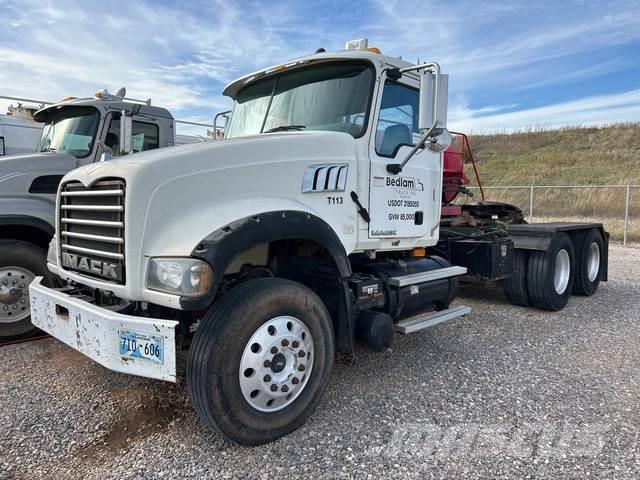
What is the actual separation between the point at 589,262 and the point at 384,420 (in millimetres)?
5847

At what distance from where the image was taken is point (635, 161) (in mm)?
31156

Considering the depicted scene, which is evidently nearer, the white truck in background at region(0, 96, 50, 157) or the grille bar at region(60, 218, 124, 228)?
the grille bar at region(60, 218, 124, 228)

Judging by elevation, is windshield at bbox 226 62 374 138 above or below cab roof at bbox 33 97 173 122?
below

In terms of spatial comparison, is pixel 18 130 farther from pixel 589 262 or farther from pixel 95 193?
pixel 589 262

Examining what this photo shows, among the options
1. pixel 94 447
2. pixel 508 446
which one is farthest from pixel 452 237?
pixel 94 447

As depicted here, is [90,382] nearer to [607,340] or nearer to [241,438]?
[241,438]

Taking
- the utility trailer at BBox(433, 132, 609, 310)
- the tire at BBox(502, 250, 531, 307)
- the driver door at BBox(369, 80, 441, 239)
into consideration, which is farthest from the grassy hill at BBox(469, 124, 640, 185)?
the driver door at BBox(369, 80, 441, 239)

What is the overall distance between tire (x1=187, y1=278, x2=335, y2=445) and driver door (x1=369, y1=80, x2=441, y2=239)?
1.22 metres

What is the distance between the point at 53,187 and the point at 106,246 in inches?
106

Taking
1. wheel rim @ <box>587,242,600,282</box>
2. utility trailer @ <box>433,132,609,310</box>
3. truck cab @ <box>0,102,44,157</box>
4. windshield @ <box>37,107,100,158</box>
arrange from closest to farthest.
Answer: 1. windshield @ <box>37,107,100,158</box>
2. utility trailer @ <box>433,132,609,310</box>
3. wheel rim @ <box>587,242,600,282</box>
4. truck cab @ <box>0,102,44,157</box>

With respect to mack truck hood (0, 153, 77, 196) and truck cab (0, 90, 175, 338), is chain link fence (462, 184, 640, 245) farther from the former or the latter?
mack truck hood (0, 153, 77, 196)

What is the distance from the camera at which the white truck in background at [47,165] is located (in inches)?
193

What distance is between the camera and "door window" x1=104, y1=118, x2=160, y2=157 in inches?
234

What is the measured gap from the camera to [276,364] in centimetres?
308
